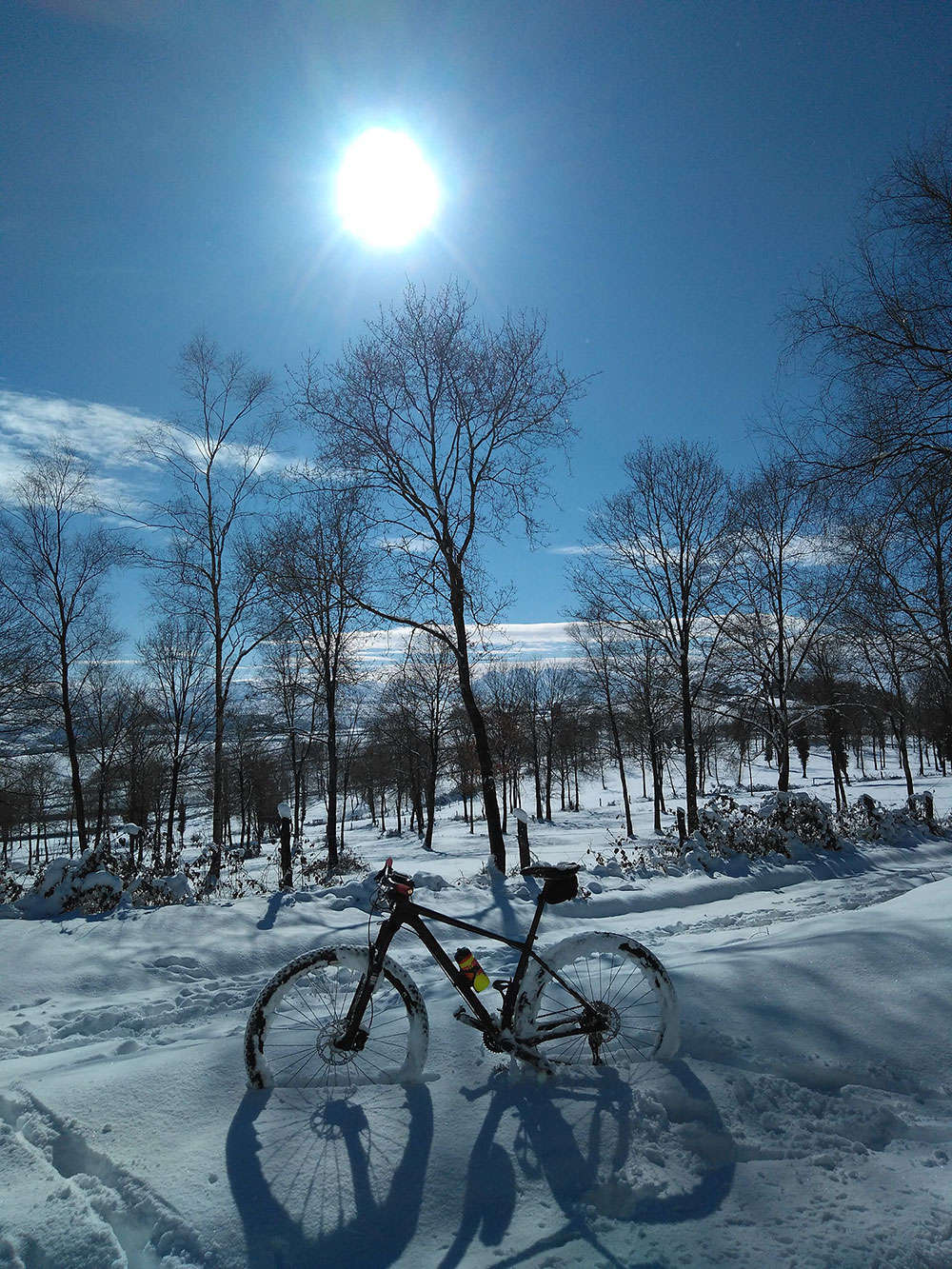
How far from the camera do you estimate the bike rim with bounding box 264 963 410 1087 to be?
314 centimetres

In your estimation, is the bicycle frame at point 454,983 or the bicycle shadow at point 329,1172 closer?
the bicycle shadow at point 329,1172

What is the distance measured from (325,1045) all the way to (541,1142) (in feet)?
Answer: 3.60

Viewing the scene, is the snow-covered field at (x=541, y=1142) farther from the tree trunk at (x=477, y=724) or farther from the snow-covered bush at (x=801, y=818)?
the snow-covered bush at (x=801, y=818)

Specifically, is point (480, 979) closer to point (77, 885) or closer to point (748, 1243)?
point (748, 1243)

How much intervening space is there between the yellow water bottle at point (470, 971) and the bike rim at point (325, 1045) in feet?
1.33

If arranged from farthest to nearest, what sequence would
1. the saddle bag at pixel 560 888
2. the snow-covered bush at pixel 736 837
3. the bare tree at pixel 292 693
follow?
the bare tree at pixel 292 693, the snow-covered bush at pixel 736 837, the saddle bag at pixel 560 888

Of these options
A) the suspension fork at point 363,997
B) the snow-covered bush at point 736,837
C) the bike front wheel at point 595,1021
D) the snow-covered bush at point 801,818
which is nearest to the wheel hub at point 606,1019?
the bike front wheel at point 595,1021

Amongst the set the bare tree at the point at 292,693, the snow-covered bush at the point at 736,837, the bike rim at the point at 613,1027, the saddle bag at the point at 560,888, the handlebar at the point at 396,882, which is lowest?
the snow-covered bush at the point at 736,837

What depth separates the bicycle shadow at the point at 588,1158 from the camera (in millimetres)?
2203

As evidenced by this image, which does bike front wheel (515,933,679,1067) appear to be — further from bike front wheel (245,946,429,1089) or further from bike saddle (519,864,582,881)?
bike front wheel (245,946,429,1089)

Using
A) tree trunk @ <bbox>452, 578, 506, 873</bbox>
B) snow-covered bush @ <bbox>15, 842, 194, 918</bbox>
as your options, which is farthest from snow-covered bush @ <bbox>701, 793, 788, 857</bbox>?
snow-covered bush @ <bbox>15, 842, 194, 918</bbox>

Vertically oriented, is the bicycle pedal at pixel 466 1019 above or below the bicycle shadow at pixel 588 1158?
above

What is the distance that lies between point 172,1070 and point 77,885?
5.92 meters

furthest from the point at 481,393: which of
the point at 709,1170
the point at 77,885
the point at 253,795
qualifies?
the point at 253,795
